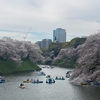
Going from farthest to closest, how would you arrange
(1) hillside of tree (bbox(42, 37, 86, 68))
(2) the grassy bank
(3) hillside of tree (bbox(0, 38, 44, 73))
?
(1) hillside of tree (bbox(42, 37, 86, 68))
(3) hillside of tree (bbox(0, 38, 44, 73))
(2) the grassy bank

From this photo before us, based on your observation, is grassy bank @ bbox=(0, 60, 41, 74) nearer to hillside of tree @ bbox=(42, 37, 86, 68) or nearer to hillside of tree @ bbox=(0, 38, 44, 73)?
hillside of tree @ bbox=(0, 38, 44, 73)

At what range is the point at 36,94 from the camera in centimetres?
3962

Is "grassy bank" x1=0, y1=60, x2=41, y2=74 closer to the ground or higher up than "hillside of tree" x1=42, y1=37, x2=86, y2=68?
closer to the ground

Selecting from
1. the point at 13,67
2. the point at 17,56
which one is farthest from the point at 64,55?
the point at 13,67

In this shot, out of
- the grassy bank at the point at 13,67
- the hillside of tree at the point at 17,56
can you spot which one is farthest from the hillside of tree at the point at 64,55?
the grassy bank at the point at 13,67

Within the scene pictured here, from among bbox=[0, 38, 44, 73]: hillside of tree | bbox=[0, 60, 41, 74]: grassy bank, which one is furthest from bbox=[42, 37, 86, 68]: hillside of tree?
bbox=[0, 60, 41, 74]: grassy bank

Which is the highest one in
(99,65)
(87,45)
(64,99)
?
(87,45)

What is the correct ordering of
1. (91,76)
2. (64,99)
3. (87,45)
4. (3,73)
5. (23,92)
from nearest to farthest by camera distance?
(64,99)
(23,92)
(91,76)
(87,45)
(3,73)

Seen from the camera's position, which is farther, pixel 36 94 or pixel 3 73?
pixel 3 73

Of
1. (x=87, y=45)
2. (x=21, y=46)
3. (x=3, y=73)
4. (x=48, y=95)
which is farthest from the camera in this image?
(x=21, y=46)

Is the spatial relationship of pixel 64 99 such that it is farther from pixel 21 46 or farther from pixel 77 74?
pixel 21 46

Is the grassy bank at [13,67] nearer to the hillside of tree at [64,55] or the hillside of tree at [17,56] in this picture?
the hillside of tree at [17,56]

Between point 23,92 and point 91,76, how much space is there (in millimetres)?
14108

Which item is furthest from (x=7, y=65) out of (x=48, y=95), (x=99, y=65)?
(x=48, y=95)
